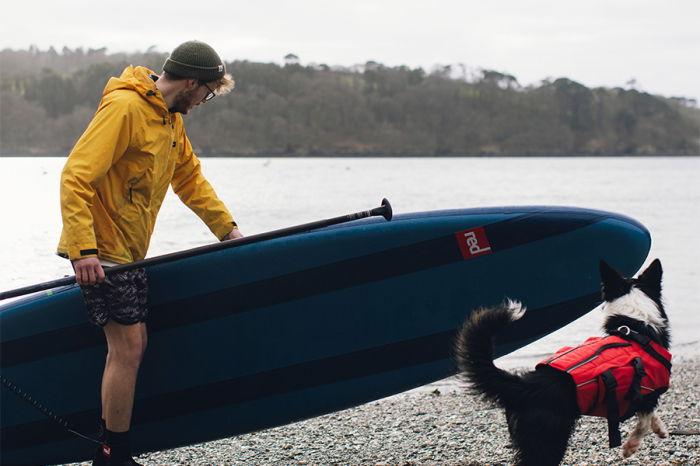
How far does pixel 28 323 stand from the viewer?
354 cm

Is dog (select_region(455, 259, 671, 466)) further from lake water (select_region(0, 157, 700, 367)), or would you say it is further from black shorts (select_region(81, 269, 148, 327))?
lake water (select_region(0, 157, 700, 367))

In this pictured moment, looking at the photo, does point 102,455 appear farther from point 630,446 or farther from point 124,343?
point 630,446

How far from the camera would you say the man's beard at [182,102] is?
2996 millimetres

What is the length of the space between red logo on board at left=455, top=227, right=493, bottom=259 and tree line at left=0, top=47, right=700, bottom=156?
201 feet

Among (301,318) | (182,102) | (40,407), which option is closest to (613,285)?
(301,318)

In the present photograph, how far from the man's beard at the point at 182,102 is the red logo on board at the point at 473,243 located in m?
1.44

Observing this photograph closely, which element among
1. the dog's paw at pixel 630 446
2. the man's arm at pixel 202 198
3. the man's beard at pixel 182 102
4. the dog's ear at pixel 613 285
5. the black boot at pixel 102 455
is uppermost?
the man's beard at pixel 182 102

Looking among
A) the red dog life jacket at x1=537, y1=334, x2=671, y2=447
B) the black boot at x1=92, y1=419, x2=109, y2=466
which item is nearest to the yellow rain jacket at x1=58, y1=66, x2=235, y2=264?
the black boot at x1=92, y1=419, x2=109, y2=466

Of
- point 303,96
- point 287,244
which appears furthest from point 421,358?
point 303,96

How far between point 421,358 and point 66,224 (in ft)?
6.30

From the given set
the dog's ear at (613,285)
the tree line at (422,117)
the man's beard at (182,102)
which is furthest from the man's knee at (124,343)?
the tree line at (422,117)

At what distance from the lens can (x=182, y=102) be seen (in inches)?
119

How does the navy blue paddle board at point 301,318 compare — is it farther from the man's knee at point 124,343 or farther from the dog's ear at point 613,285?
the dog's ear at point 613,285

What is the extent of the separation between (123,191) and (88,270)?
Result: 361 millimetres
